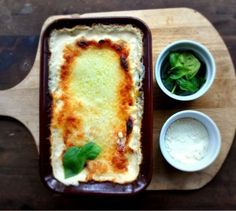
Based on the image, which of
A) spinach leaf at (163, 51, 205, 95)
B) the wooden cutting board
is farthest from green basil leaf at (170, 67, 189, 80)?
the wooden cutting board

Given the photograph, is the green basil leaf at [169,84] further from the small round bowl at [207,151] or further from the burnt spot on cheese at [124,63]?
the burnt spot on cheese at [124,63]

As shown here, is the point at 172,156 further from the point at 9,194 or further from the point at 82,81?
the point at 9,194

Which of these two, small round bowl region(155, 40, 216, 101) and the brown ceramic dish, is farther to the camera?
small round bowl region(155, 40, 216, 101)

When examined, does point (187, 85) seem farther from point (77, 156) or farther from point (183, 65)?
point (77, 156)

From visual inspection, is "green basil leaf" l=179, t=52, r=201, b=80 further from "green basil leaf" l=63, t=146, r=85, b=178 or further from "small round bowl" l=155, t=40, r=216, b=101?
"green basil leaf" l=63, t=146, r=85, b=178

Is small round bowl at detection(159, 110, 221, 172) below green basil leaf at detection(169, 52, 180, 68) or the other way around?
below

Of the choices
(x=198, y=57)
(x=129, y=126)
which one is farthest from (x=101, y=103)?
(x=198, y=57)
